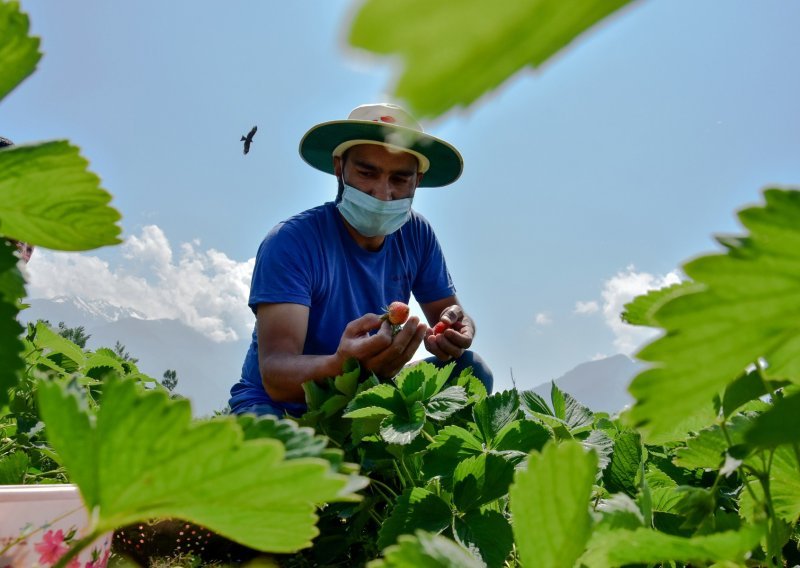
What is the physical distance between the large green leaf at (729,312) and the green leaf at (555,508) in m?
0.06

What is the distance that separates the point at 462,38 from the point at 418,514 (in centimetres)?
67

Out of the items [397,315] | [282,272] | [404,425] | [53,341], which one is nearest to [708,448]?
[404,425]

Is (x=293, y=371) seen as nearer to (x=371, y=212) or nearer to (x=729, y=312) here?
(x=371, y=212)

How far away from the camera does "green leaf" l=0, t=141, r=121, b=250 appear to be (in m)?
0.29

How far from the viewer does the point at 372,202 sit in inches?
89.9

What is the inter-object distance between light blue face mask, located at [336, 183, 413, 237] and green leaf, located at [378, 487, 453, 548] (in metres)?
1.67

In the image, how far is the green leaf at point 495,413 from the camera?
80 cm

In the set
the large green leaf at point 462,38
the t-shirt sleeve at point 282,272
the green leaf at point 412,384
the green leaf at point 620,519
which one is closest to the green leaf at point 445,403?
the green leaf at point 412,384

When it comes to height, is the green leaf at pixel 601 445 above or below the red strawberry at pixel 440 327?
below

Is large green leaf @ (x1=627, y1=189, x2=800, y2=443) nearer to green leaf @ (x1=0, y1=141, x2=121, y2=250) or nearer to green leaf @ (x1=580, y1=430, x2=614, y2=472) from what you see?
green leaf @ (x1=0, y1=141, x2=121, y2=250)

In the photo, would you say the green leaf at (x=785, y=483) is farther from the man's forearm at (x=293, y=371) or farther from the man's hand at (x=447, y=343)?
the man's hand at (x=447, y=343)

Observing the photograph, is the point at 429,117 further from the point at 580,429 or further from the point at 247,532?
the point at 580,429

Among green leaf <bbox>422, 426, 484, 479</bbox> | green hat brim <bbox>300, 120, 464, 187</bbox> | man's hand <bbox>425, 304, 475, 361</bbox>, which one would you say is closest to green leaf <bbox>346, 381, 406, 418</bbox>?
green leaf <bbox>422, 426, 484, 479</bbox>

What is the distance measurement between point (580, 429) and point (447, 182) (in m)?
2.52
